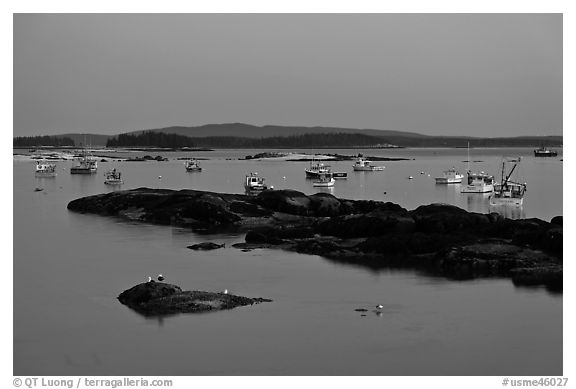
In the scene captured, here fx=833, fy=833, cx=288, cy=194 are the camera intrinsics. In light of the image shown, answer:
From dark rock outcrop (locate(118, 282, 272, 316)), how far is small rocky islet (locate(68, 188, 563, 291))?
7.37 m

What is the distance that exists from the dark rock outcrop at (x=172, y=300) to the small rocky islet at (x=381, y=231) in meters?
7.37

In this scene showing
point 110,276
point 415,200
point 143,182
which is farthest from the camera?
point 143,182

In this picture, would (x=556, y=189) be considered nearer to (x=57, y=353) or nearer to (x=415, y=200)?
(x=415, y=200)

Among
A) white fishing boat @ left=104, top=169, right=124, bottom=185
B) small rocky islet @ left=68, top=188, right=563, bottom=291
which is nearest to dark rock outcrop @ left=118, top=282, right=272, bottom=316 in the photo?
small rocky islet @ left=68, top=188, right=563, bottom=291

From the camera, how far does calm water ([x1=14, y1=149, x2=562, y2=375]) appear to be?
1769 centimetres

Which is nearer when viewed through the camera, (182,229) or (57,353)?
(57,353)

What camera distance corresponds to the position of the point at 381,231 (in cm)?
3131

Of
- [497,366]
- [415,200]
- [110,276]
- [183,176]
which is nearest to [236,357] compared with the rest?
[497,366]

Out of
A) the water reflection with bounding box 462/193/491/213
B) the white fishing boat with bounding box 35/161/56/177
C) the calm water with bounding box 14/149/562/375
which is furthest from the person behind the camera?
the white fishing boat with bounding box 35/161/56/177

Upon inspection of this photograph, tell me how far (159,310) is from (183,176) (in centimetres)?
6852

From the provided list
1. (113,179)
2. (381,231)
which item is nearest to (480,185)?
(113,179)

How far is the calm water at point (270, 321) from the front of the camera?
1769 centimetres

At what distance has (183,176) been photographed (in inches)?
3497

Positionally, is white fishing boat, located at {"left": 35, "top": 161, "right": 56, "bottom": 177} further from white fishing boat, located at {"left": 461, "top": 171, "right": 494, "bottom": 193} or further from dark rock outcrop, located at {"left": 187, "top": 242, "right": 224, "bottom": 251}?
dark rock outcrop, located at {"left": 187, "top": 242, "right": 224, "bottom": 251}
